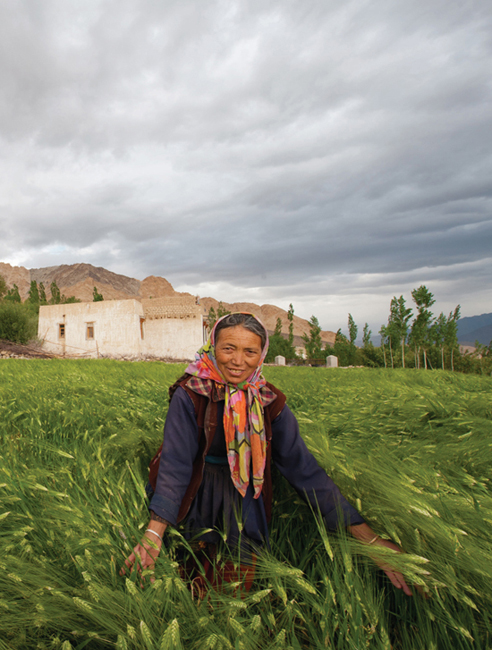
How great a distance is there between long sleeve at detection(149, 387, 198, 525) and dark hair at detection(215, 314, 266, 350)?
1.44 ft

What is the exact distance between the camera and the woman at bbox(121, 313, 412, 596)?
6.19ft

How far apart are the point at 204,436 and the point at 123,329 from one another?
25.5 metres

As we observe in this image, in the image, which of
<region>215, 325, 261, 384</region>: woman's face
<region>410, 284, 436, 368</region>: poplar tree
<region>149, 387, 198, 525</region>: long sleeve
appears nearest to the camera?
<region>149, 387, 198, 525</region>: long sleeve

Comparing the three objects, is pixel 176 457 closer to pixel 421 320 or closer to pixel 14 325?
pixel 14 325

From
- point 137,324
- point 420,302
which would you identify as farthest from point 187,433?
point 420,302

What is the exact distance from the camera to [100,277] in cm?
17188

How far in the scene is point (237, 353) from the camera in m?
2.01

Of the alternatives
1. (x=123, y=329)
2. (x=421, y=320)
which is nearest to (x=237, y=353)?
(x=123, y=329)

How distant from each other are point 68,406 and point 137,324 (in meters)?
22.6

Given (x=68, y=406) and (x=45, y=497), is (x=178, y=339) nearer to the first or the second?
(x=68, y=406)

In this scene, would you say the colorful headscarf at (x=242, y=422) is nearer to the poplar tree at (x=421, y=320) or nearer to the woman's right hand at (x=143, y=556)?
the woman's right hand at (x=143, y=556)

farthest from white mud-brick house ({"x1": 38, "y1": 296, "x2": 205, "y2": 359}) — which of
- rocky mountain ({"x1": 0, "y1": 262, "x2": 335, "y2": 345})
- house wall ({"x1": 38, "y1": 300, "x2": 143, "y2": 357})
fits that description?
rocky mountain ({"x1": 0, "y1": 262, "x2": 335, "y2": 345})

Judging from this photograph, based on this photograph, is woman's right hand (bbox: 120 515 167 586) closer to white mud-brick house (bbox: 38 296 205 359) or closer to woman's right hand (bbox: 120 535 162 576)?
woman's right hand (bbox: 120 535 162 576)

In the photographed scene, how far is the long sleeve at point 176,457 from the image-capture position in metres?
1.78
